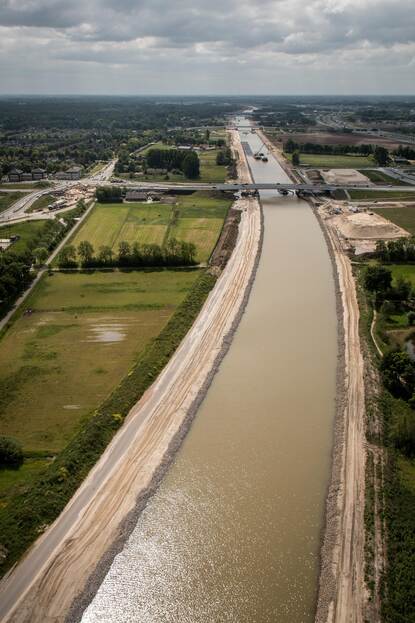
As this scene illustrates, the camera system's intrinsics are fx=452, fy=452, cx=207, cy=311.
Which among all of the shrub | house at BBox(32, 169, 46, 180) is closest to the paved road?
the shrub

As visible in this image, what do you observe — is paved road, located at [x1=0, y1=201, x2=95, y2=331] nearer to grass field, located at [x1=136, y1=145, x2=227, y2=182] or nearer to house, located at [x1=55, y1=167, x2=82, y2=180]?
grass field, located at [x1=136, y1=145, x2=227, y2=182]

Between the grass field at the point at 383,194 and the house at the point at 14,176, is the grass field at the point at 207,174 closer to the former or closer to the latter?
the house at the point at 14,176

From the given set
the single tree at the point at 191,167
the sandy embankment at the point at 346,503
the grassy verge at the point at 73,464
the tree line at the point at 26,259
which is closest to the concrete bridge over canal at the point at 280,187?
the single tree at the point at 191,167

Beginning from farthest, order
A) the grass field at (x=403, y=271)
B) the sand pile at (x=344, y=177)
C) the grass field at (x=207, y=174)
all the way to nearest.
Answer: the grass field at (x=207, y=174) < the sand pile at (x=344, y=177) < the grass field at (x=403, y=271)

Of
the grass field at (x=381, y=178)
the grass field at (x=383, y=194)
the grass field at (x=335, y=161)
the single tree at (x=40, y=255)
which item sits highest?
the grass field at (x=335, y=161)

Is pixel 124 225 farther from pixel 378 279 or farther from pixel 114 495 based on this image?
pixel 114 495

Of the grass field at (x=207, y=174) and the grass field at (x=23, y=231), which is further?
the grass field at (x=207, y=174)

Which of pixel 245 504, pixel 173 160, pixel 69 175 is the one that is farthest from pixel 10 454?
pixel 173 160
